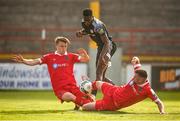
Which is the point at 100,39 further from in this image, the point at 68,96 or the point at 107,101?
the point at 107,101

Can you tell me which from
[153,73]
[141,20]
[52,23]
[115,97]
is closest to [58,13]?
[52,23]

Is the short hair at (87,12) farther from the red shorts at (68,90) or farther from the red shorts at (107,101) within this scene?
the red shorts at (107,101)

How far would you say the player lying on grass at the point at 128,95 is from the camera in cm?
1164

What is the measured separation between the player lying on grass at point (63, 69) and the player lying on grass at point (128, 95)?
51 centimetres

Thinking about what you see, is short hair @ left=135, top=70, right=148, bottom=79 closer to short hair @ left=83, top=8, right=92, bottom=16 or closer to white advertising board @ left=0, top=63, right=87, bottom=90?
short hair @ left=83, top=8, right=92, bottom=16

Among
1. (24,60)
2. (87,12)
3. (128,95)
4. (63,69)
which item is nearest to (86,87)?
(63,69)

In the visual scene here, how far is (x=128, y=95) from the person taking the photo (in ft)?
38.6

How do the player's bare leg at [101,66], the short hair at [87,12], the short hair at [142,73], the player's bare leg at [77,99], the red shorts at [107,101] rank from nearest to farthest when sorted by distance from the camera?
the short hair at [142,73], the red shorts at [107,101], the player's bare leg at [77,99], the short hair at [87,12], the player's bare leg at [101,66]

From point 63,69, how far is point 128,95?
1.67 meters

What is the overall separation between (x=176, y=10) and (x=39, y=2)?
23.2 feet

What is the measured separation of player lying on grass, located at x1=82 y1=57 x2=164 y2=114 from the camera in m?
11.6

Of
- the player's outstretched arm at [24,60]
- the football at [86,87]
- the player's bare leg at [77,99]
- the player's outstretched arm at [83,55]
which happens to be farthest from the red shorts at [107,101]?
the player's outstretched arm at [24,60]

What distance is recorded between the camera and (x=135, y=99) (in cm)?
1180

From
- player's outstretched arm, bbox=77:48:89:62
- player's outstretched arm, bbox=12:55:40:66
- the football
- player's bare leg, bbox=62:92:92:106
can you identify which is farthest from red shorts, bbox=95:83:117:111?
player's outstretched arm, bbox=12:55:40:66
